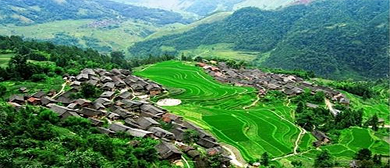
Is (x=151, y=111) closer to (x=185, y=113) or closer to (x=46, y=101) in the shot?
(x=185, y=113)

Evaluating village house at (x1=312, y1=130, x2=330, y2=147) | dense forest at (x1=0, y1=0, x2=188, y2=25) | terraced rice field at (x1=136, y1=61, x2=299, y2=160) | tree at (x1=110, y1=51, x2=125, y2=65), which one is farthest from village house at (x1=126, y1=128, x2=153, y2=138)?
dense forest at (x1=0, y1=0, x2=188, y2=25)

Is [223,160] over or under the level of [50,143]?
under

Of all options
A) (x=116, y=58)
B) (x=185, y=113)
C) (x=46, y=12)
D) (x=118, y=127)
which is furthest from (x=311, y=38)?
(x=46, y=12)

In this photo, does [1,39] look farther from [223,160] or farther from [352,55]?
[352,55]

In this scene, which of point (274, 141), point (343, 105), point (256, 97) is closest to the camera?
point (274, 141)

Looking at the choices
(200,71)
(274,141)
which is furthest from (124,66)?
(274,141)

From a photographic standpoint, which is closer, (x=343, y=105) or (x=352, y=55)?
(x=343, y=105)

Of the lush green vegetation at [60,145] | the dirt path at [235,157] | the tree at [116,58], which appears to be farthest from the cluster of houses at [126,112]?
the tree at [116,58]
